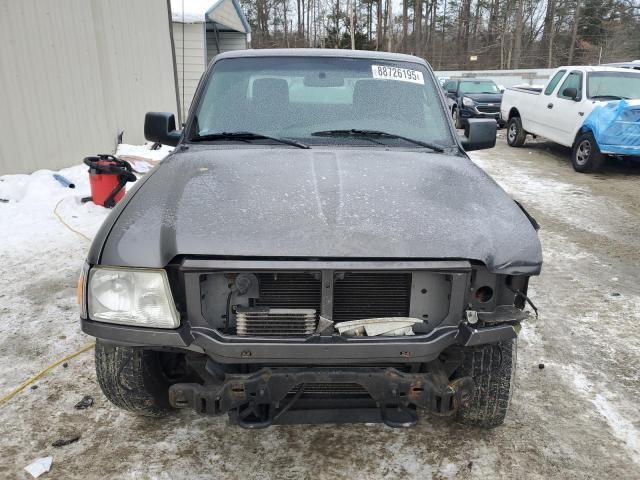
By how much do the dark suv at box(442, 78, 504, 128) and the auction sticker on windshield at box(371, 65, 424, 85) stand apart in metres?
11.6

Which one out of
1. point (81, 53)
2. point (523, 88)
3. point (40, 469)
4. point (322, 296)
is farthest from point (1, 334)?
point (523, 88)

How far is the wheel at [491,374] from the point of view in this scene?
233 cm

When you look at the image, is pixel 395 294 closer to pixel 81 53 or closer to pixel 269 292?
pixel 269 292

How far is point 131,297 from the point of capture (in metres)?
2.01


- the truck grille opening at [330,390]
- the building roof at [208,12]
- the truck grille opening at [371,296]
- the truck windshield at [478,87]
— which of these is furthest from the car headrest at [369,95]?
the truck windshield at [478,87]

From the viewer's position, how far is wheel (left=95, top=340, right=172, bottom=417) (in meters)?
2.35

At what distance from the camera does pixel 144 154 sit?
9453mm

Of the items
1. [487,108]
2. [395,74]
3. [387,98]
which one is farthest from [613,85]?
[387,98]

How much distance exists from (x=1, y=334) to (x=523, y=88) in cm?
1198

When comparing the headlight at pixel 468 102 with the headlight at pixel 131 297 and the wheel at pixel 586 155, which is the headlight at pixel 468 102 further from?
the headlight at pixel 131 297

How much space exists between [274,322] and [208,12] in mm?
14150

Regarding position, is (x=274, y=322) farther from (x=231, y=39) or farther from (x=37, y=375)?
(x=231, y=39)

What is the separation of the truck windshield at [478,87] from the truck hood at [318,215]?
15452mm

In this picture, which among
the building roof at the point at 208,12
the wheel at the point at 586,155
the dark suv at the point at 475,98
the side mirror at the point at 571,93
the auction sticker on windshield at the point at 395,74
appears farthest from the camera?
the dark suv at the point at 475,98
